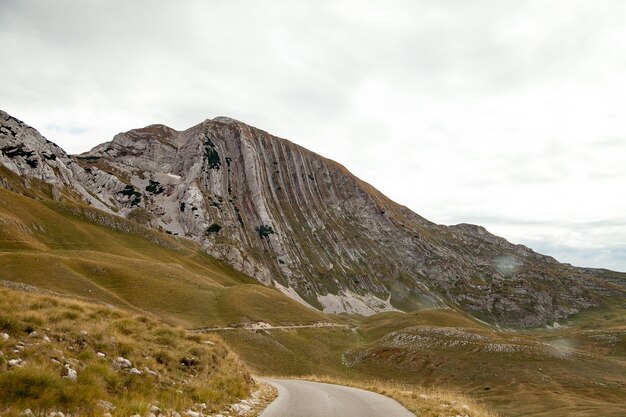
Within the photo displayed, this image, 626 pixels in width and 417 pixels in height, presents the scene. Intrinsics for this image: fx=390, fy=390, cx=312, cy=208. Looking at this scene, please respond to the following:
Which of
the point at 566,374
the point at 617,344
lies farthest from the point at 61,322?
the point at 617,344

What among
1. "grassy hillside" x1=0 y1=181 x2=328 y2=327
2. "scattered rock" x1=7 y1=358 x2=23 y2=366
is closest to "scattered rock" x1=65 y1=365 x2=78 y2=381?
"scattered rock" x1=7 y1=358 x2=23 y2=366

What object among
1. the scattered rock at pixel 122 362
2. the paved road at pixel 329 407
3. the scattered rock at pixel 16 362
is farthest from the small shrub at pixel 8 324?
the paved road at pixel 329 407

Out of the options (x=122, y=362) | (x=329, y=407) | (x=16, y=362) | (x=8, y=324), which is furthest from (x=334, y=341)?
(x=16, y=362)

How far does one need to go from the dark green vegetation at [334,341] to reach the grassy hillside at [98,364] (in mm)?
242

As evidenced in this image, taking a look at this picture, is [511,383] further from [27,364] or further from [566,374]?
[27,364]

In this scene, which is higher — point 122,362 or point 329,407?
point 122,362

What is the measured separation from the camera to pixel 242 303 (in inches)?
3649

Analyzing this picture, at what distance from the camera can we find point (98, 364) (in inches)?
528

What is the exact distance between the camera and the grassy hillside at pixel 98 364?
10.9 m

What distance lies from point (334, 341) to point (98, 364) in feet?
258

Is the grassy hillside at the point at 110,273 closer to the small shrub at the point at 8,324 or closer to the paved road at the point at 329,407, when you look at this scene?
the paved road at the point at 329,407

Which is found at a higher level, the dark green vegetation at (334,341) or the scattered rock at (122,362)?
the scattered rock at (122,362)

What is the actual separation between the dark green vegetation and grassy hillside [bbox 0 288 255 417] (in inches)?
9.5

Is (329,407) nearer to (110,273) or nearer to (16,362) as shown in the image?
(16,362)
